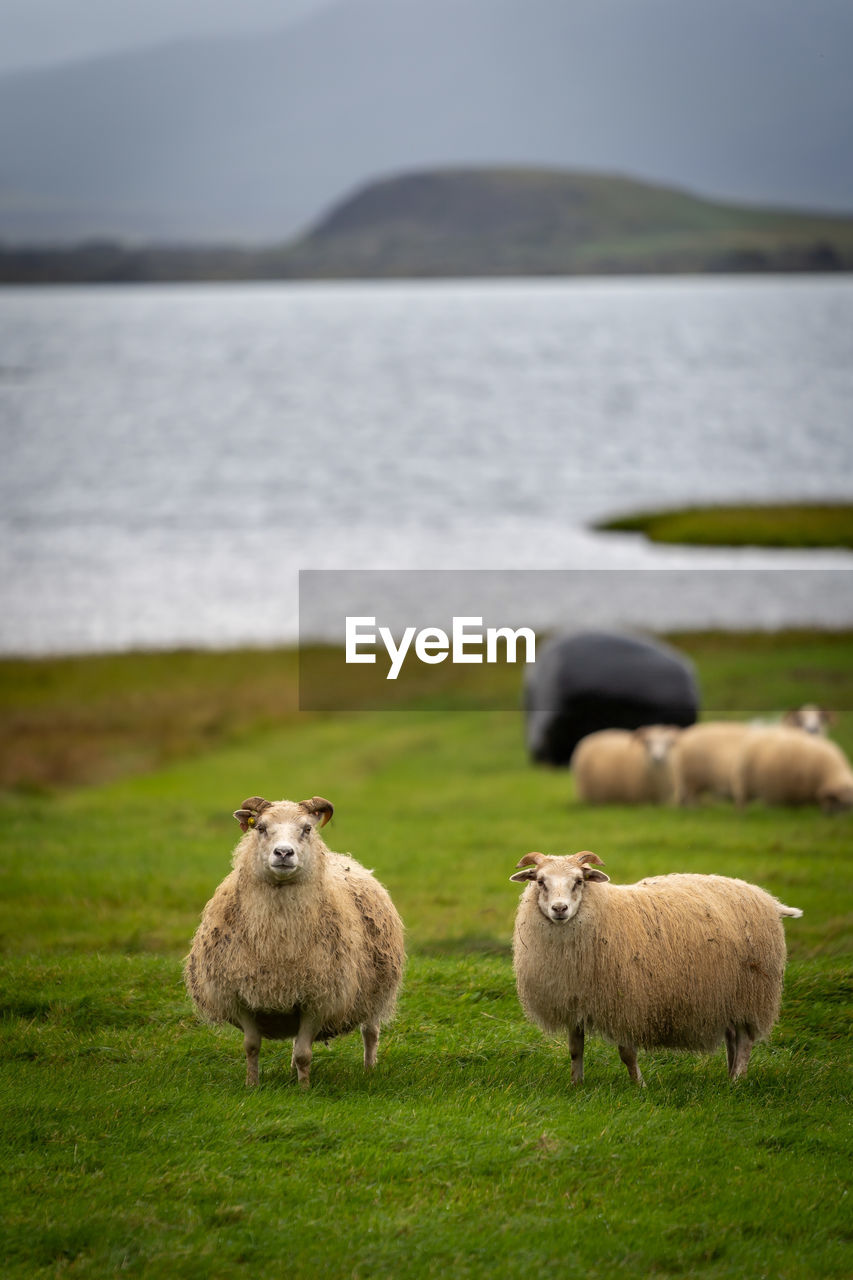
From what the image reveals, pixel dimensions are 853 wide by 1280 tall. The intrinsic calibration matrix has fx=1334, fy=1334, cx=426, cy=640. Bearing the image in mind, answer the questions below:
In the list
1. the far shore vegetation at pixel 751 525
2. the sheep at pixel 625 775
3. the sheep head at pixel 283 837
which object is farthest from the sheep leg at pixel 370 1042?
the far shore vegetation at pixel 751 525

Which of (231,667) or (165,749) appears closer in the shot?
(165,749)

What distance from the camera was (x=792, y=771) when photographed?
19797 millimetres

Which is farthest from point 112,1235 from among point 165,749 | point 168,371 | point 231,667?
point 168,371

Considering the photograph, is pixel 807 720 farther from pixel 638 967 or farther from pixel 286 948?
pixel 286 948

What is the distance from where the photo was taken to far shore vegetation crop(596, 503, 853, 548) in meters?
57.6

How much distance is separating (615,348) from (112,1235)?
18192 centimetres

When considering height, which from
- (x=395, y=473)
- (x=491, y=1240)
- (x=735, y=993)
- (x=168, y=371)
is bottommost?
(x=491, y=1240)

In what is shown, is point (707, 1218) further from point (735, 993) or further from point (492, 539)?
point (492, 539)

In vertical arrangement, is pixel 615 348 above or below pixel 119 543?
above

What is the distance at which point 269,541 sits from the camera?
6731cm

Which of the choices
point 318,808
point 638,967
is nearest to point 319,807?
point 318,808

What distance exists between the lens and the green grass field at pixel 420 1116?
21.2ft

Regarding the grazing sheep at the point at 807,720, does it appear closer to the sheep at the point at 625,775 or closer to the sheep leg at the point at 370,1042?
the sheep at the point at 625,775

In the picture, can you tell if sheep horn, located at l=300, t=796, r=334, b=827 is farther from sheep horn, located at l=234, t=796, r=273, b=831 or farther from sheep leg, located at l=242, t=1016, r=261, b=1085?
sheep leg, located at l=242, t=1016, r=261, b=1085
